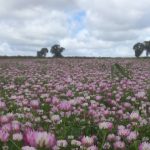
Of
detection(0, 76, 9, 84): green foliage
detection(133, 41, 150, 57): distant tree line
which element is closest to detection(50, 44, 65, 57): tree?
detection(133, 41, 150, 57): distant tree line

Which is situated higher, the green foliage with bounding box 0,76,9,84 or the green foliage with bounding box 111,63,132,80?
the green foliage with bounding box 111,63,132,80

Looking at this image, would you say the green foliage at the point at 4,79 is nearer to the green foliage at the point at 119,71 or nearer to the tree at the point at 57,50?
the green foliage at the point at 119,71

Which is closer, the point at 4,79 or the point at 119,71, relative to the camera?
the point at 119,71

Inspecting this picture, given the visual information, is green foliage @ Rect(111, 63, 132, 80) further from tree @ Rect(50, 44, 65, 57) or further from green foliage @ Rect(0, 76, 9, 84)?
tree @ Rect(50, 44, 65, 57)

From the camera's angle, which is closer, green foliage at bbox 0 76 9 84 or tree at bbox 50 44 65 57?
green foliage at bbox 0 76 9 84

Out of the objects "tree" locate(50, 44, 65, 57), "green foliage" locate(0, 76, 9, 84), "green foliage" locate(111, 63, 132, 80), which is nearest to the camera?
"green foliage" locate(111, 63, 132, 80)

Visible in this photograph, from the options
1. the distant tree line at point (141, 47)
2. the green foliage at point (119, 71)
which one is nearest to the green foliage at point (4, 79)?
the green foliage at point (119, 71)

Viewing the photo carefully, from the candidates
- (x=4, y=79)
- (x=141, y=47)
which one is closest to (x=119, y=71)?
(x=4, y=79)

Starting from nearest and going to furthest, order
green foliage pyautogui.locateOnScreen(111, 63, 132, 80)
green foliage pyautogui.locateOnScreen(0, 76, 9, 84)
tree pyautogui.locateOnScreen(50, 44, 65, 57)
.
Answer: green foliage pyautogui.locateOnScreen(111, 63, 132, 80) < green foliage pyautogui.locateOnScreen(0, 76, 9, 84) < tree pyautogui.locateOnScreen(50, 44, 65, 57)

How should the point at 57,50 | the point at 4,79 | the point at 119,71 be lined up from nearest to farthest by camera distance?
the point at 119,71 → the point at 4,79 → the point at 57,50

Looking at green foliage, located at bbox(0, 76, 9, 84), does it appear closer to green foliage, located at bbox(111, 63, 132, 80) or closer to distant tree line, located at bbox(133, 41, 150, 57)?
green foliage, located at bbox(111, 63, 132, 80)

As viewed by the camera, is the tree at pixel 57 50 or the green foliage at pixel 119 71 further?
the tree at pixel 57 50

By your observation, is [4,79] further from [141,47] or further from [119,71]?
[141,47]

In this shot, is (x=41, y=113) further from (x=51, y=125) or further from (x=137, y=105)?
(x=137, y=105)
